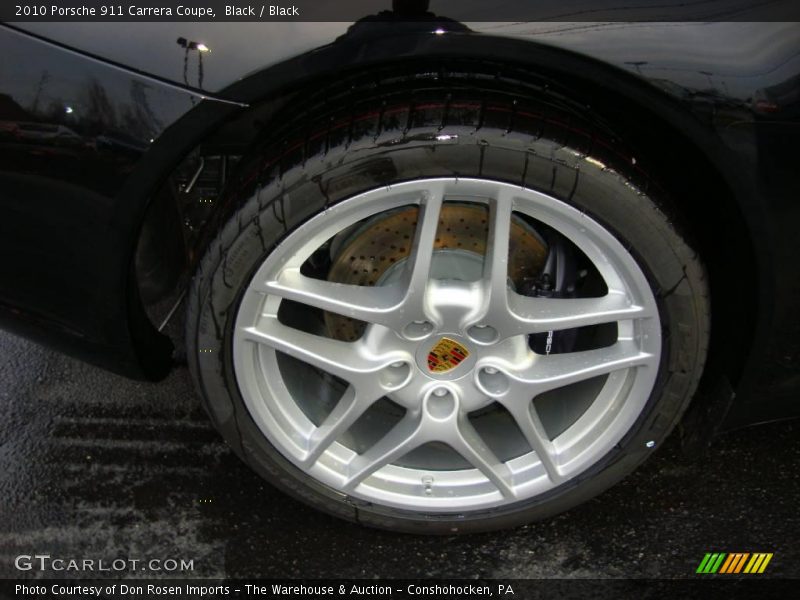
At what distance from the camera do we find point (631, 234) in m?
1.57

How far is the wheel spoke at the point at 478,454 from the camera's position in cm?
186

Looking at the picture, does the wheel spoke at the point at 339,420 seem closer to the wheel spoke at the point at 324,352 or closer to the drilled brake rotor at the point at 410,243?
the wheel spoke at the point at 324,352

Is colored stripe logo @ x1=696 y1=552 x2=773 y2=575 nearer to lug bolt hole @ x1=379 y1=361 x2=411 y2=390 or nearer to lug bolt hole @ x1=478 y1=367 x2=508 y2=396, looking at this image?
lug bolt hole @ x1=478 y1=367 x2=508 y2=396

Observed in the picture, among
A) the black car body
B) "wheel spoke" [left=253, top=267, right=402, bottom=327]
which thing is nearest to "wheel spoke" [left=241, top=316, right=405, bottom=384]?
"wheel spoke" [left=253, top=267, right=402, bottom=327]

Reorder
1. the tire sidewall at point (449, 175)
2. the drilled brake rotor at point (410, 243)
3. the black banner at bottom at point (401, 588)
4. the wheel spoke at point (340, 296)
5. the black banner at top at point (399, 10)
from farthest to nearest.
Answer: the black banner at bottom at point (401, 588) < the drilled brake rotor at point (410, 243) < the wheel spoke at point (340, 296) < the tire sidewall at point (449, 175) < the black banner at top at point (399, 10)

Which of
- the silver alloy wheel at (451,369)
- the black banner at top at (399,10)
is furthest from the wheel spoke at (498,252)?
the black banner at top at (399,10)

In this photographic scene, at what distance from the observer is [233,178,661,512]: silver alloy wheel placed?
5.24 feet

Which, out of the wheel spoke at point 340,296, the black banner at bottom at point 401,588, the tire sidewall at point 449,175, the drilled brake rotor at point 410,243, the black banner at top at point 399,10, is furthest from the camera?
the black banner at bottom at point 401,588

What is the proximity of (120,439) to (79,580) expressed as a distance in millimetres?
452

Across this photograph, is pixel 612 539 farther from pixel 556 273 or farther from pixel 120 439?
pixel 120 439

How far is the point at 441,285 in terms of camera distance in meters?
1.70

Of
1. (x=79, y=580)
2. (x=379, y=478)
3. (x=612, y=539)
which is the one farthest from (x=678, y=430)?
(x=79, y=580)

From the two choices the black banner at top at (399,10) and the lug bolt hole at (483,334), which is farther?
the lug bolt hole at (483,334)

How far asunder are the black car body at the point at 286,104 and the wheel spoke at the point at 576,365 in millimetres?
265
